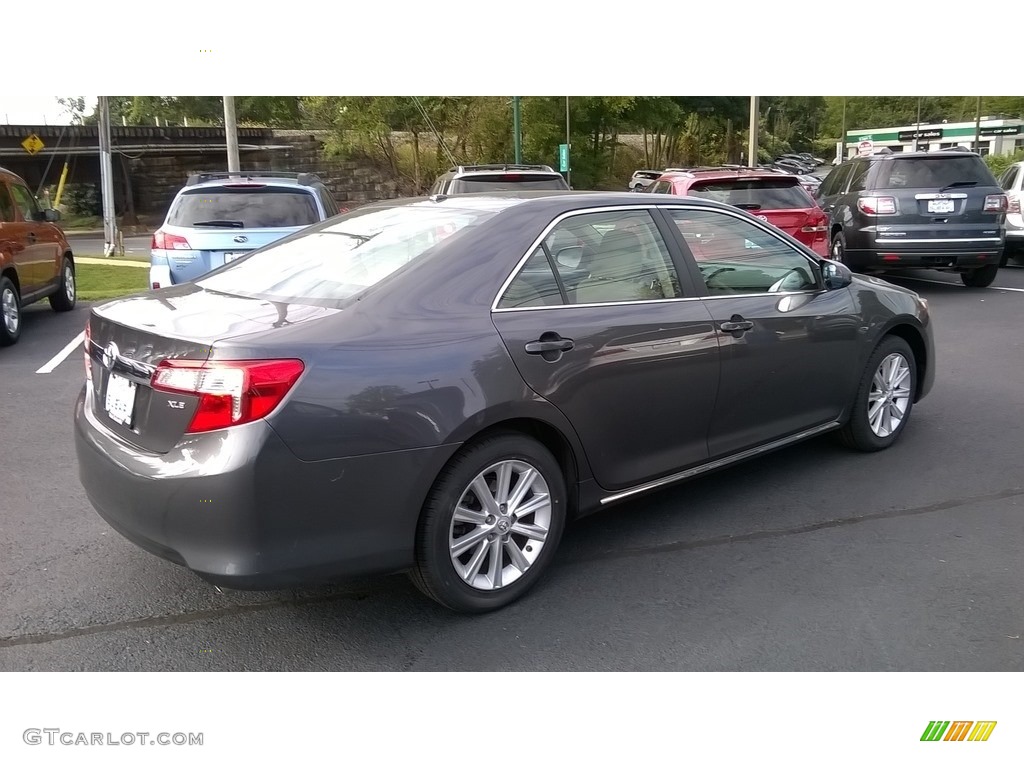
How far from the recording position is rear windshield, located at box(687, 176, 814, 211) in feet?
32.8

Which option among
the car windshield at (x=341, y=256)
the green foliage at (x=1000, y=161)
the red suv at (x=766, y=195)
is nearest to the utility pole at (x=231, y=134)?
the red suv at (x=766, y=195)

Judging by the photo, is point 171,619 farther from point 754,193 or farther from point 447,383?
point 754,193

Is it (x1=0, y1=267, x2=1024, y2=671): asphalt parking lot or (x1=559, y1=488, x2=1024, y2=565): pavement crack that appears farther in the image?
(x1=559, y1=488, x2=1024, y2=565): pavement crack

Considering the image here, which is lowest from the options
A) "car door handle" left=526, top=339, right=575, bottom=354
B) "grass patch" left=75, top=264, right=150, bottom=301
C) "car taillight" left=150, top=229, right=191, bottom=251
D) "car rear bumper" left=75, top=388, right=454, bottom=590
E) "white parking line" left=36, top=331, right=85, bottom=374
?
"grass patch" left=75, top=264, right=150, bottom=301

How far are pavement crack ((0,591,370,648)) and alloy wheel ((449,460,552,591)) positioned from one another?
1.76ft

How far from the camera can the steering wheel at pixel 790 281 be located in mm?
4523

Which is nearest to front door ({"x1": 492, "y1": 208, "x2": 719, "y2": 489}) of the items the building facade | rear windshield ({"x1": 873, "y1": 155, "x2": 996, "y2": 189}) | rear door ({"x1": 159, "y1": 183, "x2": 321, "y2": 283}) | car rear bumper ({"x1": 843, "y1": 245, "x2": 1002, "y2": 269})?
rear door ({"x1": 159, "y1": 183, "x2": 321, "y2": 283})

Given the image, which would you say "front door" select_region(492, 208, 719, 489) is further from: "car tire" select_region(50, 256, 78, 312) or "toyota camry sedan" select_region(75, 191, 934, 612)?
"car tire" select_region(50, 256, 78, 312)

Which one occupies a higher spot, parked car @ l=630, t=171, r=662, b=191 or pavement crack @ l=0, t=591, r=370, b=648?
parked car @ l=630, t=171, r=662, b=191

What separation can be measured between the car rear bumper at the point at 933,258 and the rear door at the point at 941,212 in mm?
51

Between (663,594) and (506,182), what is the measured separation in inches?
287

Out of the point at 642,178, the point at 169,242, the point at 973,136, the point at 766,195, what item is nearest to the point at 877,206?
the point at 766,195

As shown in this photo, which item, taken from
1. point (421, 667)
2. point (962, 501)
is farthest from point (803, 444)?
point (421, 667)

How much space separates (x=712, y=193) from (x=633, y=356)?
687cm
